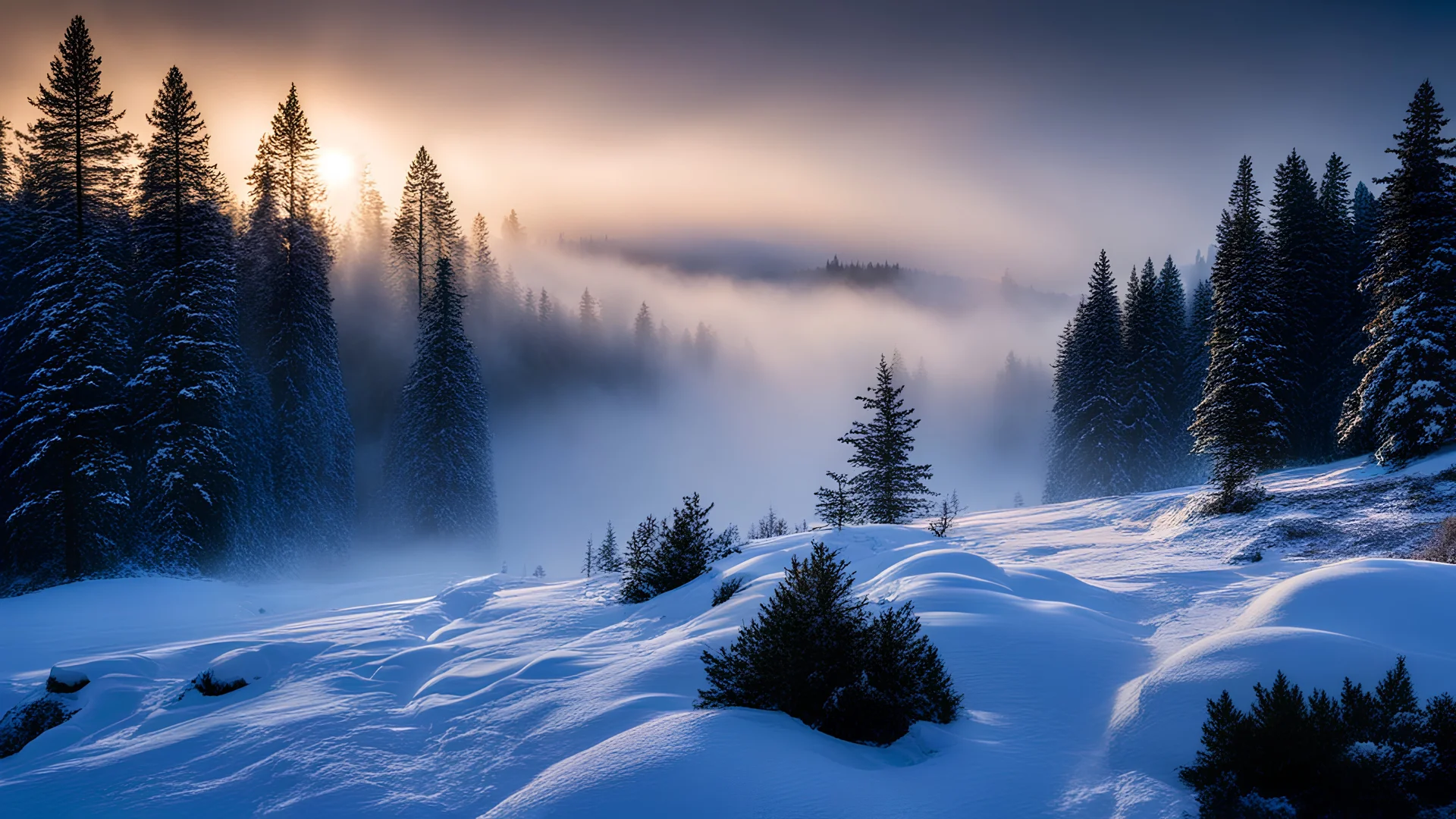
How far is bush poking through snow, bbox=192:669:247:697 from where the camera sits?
7.98 m

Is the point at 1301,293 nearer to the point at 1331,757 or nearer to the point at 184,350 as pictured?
the point at 1331,757

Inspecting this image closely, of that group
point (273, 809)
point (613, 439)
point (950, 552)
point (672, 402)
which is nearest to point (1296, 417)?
point (950, 552)

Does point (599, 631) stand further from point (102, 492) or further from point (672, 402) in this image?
point (672, 402)

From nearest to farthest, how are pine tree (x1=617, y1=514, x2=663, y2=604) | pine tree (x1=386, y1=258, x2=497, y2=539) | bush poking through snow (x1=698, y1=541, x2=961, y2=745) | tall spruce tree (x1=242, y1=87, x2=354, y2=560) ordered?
1. bush poking through snow (x1=698, y1=541, x2=961, y2=745)
2. pine tree (x1=617, y1=514, x2=663, y2=604)
3. tall spruce tree (x1=242, y1=87, x2=354, y2=560)
4. pine tree (x1=386, y1=258, x2=497, y2=539)

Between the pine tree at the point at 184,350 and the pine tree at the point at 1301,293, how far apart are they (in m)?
46.6

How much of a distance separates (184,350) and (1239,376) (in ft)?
126

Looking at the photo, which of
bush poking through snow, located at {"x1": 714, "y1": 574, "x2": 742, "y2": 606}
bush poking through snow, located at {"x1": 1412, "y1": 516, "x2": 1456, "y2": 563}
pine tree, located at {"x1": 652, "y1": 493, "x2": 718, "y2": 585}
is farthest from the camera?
pine tree, located at {"x1": 652, "y1": 493, "x2": 718, "y2": 585}

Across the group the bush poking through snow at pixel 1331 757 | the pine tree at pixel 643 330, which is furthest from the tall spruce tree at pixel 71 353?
the pine tree at pixel 643 330

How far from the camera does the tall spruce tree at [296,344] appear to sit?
3156cm

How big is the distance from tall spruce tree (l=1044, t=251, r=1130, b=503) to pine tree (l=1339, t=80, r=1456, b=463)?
18377mm

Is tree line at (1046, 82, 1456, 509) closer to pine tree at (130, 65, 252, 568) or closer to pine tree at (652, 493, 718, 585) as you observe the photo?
pine tree at (652, 493, 718, 585)

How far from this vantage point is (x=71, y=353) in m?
22.9

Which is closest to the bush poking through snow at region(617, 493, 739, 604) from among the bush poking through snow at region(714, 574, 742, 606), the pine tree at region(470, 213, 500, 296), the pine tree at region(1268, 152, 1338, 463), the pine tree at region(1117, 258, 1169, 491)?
the bush poking through snow at region(714, 574, 742, 606)

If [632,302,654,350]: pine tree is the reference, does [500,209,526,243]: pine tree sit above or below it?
above
